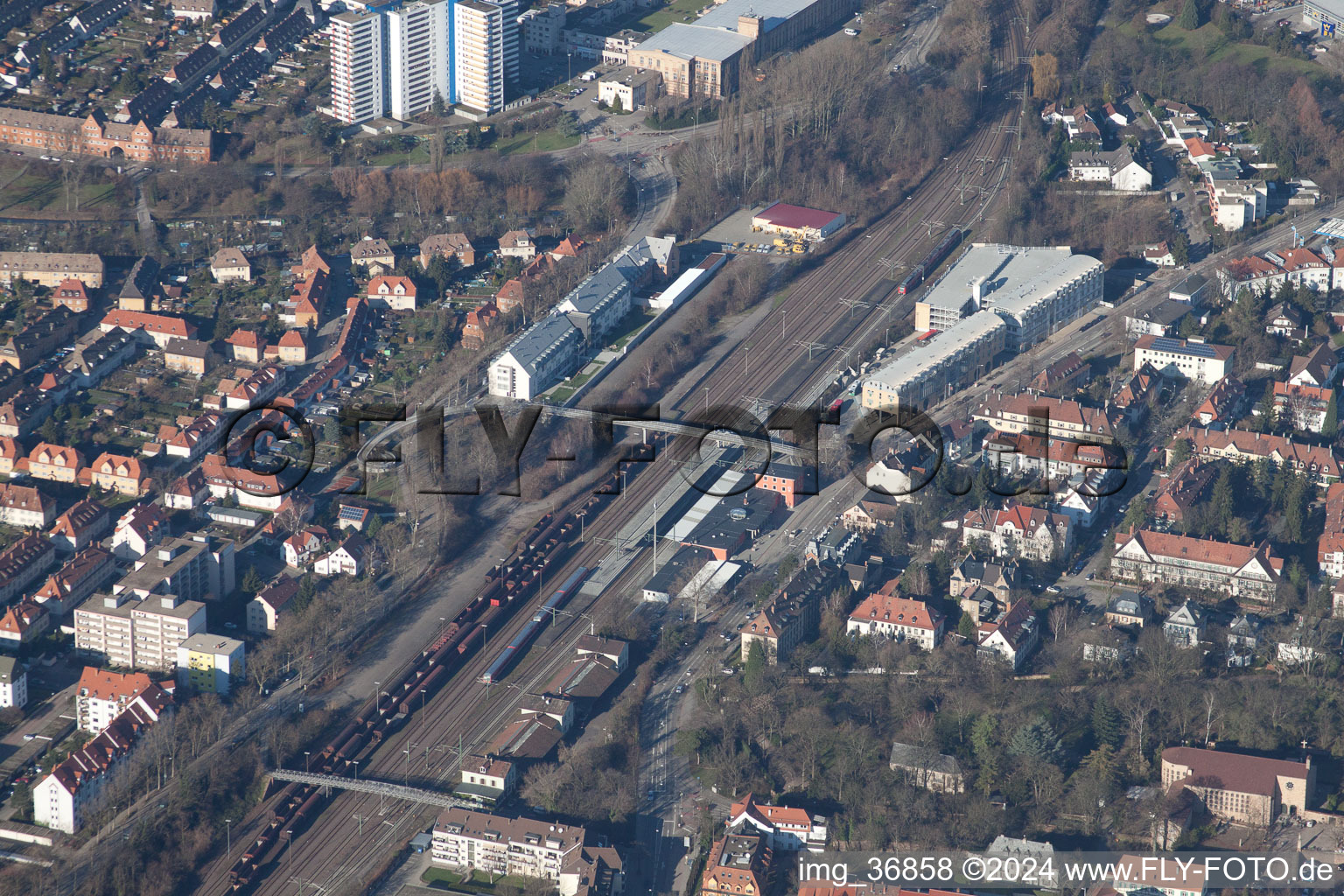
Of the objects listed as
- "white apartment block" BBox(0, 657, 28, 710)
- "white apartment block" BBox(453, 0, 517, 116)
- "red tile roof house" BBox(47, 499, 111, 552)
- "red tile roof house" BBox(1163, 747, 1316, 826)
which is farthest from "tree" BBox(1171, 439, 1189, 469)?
"white apartment block" BBox(453, 0, 517, 116)

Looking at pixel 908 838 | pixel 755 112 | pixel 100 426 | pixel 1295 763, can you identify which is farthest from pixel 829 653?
pixel 755 112

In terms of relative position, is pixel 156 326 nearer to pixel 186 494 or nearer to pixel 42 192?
pixel 186 494

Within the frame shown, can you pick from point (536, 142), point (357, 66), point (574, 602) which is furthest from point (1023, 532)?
point (357, 66)

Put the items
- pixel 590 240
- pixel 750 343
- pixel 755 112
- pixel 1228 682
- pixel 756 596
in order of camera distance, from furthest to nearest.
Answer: pixel 755 112
pixel 590 240
pixel 750 343
pixel 756 596
pixel 1228 682

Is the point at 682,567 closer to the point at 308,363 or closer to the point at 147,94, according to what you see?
the point at 308,363

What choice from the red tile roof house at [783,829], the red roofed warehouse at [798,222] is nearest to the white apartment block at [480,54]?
the red roofed warehouse at [798,222]

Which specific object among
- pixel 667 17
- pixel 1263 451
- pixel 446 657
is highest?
pixel 1263 451

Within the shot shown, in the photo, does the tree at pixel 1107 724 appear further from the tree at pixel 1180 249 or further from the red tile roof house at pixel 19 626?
the tree at pixel 1180 249
